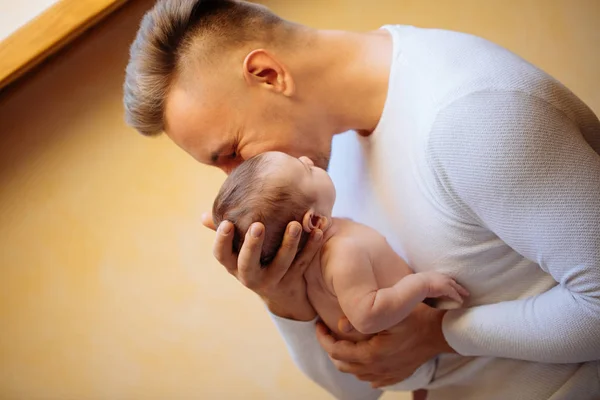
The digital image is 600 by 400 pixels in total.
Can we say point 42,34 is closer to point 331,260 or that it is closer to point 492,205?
point 331,260

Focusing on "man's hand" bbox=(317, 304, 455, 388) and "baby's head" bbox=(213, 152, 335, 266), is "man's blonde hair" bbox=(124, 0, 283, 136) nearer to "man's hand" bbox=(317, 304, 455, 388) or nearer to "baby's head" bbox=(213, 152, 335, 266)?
"baby's head" bbox=(213, 152, 335, 266)

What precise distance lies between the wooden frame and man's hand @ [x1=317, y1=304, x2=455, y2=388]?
100 centimetres

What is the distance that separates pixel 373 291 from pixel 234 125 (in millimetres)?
365

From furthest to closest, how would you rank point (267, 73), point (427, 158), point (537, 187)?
point (267, 73) → point (427, 158) → point (537, 187)

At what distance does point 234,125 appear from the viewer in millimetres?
1026

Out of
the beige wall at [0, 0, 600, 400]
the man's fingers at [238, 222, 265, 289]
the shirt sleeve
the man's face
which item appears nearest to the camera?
the shirt sleeve

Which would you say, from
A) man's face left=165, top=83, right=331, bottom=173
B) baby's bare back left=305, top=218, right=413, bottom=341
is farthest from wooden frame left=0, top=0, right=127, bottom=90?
baby's bare back left=305, top=218, right=413, bottom=341

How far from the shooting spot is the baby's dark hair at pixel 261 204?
977mm

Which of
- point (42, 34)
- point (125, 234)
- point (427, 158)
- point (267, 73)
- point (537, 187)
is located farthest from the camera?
point (125, 234)

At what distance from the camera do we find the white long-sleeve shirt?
0.81 metres

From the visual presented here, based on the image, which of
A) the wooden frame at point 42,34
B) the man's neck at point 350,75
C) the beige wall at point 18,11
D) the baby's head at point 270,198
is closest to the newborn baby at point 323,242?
the baby's head at point 270,198

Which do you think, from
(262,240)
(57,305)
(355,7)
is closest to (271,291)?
(262,240)

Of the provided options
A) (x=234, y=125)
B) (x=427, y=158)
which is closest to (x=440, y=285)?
(x=427, y=158)

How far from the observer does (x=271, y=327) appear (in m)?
1.92
